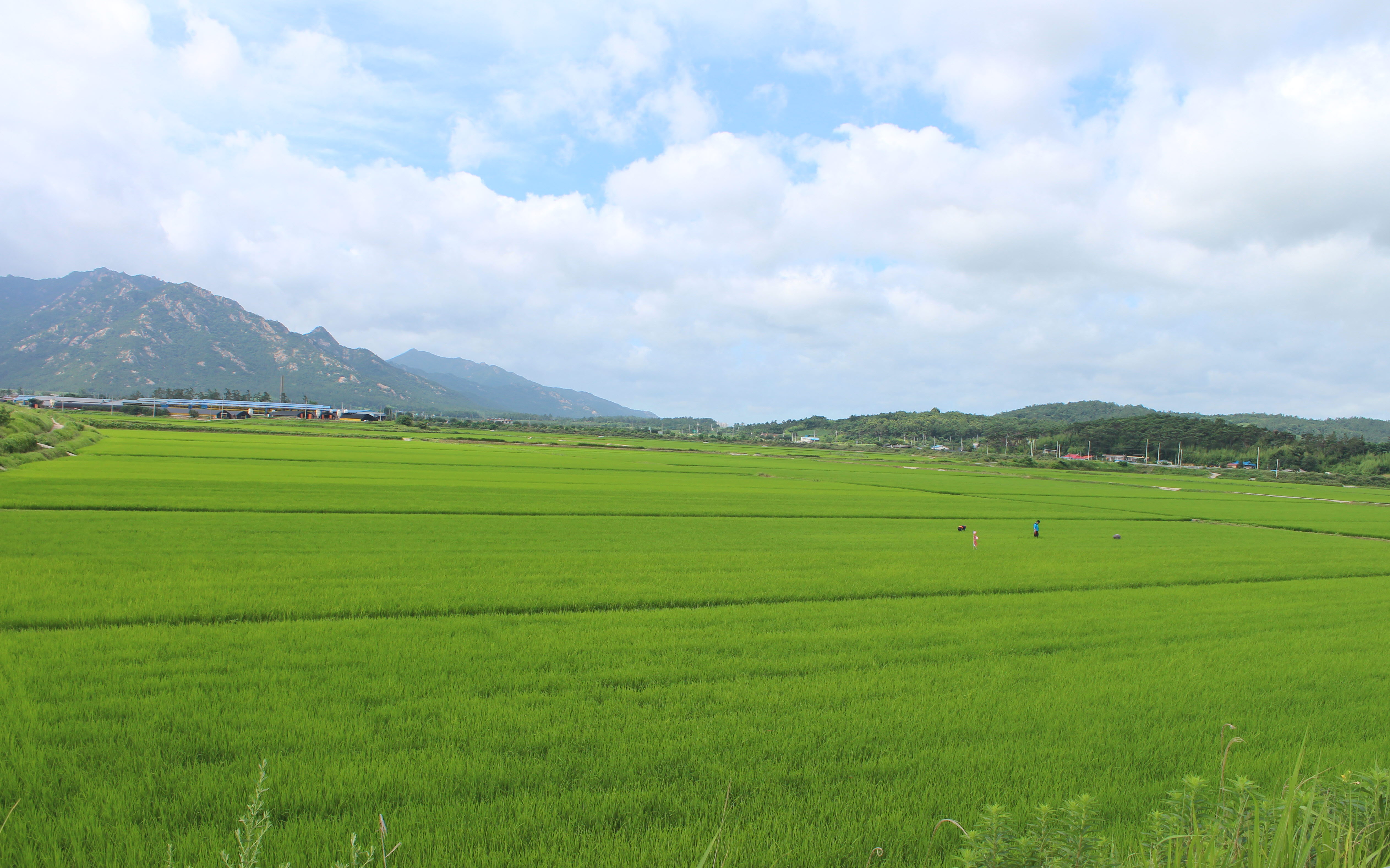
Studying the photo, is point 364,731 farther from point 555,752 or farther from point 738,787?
point 738,787

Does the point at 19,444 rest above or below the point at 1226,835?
below

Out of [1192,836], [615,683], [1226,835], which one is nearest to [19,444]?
[615,683]

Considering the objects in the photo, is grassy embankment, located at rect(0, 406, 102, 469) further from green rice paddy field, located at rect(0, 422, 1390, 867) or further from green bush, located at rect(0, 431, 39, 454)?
green rice paddy field, located at rect(0, 422, 1390, 867)

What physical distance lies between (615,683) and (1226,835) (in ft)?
16.5

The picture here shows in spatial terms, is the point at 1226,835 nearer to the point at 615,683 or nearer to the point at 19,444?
the point at 615,683

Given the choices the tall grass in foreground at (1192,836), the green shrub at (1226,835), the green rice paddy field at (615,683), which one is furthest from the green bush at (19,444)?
the green shrub at (1226,835)

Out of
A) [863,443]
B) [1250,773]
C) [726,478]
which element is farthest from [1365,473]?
[1250,773]

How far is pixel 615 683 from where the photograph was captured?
6840mm

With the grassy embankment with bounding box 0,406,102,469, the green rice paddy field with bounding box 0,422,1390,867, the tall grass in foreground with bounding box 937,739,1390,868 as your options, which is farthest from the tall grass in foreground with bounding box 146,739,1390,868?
the grassy embankment with bounding box 0,406,102,469

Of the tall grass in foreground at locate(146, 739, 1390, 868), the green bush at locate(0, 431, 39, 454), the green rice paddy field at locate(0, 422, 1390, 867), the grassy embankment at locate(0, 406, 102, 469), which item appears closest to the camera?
the tall grass in foreground at locate(146, 739, 1390, 868)

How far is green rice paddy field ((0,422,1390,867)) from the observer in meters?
4.27

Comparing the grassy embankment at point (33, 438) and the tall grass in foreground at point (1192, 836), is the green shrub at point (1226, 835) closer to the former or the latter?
the tall grass in foreground at point (1192, 836)

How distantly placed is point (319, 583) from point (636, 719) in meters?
7.31

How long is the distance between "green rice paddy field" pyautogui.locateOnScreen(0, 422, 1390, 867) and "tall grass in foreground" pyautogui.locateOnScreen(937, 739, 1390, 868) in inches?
23.1
